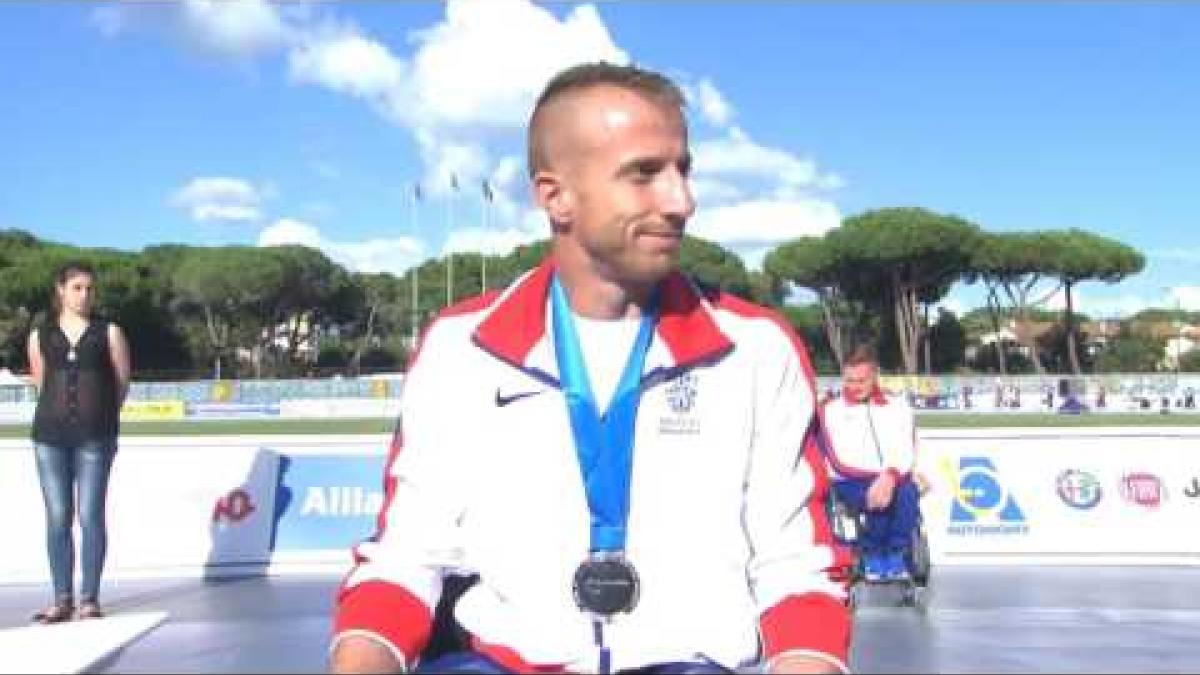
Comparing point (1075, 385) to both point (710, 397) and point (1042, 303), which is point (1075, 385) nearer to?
point (1042, 303)

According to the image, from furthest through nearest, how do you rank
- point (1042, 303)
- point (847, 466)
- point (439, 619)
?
point (1042, 303)
point (847, 466)
point (439, 619)

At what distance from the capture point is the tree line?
83.7 meters

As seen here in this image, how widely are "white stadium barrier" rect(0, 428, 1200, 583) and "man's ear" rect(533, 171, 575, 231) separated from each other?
888cm

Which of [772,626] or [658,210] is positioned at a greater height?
[658,210]

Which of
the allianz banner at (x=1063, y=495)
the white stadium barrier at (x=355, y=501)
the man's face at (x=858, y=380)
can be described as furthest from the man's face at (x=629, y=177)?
the allianz banner at (x=1063, y=495)

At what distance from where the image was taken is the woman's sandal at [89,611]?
820cm

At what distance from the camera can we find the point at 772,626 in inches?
84.1

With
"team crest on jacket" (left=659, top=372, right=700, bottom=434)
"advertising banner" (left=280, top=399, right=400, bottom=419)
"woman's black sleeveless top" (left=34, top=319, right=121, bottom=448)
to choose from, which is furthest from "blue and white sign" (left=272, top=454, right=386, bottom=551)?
"advertising banner" (left=280, top=399, right=400, bottom=419)

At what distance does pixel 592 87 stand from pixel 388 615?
0.86 metres

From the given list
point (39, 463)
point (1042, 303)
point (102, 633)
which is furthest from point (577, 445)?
point (1042, 303)

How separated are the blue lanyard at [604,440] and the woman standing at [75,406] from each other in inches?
255

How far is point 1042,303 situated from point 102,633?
288ft

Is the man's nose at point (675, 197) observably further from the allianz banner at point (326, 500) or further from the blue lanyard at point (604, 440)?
the allianz banner at point (326, 500)

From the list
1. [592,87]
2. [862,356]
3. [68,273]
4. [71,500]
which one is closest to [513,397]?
[592,87]
